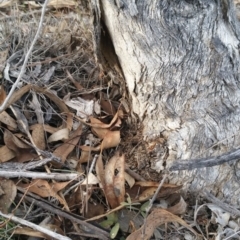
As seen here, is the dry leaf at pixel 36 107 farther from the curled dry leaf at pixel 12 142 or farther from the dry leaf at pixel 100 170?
the dry leaf at pixel 100 170

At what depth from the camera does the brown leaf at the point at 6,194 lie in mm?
1405

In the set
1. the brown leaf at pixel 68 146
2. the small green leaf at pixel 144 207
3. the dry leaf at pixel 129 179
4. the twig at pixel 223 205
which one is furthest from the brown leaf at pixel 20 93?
the twig at pixel 223 205

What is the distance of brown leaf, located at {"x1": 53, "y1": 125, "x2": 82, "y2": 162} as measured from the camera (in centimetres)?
151

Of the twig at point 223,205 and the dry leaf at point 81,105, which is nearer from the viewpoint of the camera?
the twig at point 223,205

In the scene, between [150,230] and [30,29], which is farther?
[30,29]

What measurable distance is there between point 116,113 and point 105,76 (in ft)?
0.45

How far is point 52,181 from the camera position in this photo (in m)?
1.45

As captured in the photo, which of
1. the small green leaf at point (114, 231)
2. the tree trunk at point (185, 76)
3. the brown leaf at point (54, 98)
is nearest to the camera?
the tree trunk at point (185, 76)

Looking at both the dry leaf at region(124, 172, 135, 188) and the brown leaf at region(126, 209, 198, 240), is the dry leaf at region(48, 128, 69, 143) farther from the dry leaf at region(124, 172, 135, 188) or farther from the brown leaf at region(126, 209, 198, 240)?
the brown leaf at region(126, 209, 198, 240)

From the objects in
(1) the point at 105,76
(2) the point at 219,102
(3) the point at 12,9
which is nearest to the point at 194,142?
(2) the point at 219,102

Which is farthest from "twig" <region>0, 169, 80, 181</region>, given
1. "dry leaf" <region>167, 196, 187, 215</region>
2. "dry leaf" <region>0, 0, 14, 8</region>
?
"dry leaf" <region>0, 0, 14, 8</region>

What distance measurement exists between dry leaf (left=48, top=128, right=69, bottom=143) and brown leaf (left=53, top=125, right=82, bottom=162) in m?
0.02

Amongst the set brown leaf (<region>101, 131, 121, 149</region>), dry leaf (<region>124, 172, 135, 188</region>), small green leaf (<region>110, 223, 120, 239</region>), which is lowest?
small green leaf (<region>110, 223, 120, 239</region>)

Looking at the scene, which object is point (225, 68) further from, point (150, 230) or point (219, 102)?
point (150, 230)
